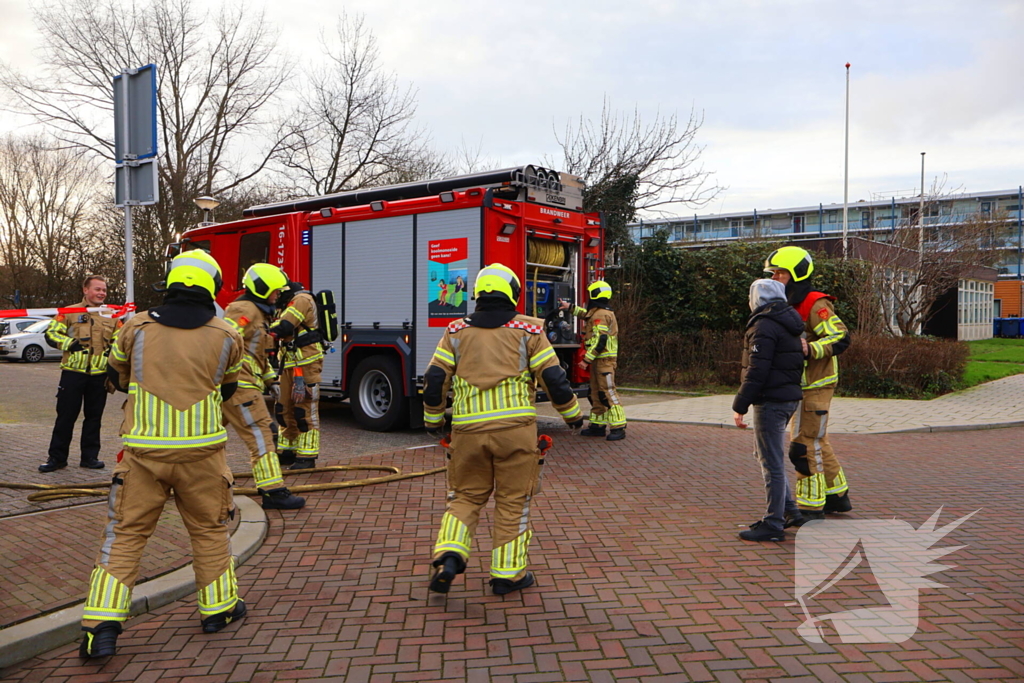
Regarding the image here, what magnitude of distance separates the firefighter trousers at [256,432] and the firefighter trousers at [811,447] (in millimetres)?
3996

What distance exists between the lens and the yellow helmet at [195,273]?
389cm

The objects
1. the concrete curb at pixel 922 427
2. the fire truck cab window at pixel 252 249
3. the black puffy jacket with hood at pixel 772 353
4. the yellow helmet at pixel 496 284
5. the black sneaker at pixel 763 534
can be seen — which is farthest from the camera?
the fire truck cab window at pixel 252 249

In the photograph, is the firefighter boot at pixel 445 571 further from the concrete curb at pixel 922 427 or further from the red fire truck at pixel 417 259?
the concrete curb at pixel 922 427

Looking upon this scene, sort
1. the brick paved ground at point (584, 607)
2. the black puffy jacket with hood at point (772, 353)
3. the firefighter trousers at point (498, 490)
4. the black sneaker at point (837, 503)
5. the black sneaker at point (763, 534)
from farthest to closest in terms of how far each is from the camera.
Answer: the black sneaker at point (837, 503), the black sneaker at point (763, 534), the black puffy jacket with hood at point (772, 353), the firefighter trousers at point (498, 490), the brick paved ground at point (584, 607)

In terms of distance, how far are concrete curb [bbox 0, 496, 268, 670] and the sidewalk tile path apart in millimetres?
7624

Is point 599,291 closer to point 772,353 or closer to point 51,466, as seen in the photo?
point 772,353

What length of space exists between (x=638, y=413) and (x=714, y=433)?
6.61ft

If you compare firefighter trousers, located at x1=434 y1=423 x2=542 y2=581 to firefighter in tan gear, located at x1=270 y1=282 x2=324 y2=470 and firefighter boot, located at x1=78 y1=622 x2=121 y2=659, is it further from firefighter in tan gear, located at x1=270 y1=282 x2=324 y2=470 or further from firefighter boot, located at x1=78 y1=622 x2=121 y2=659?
firefighter in tan gear, located at x1=270 y1=282 x2=324 y2=470

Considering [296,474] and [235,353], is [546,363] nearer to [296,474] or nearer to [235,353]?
[235,353]

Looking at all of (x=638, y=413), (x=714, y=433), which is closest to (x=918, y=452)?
(x=714, y=433)

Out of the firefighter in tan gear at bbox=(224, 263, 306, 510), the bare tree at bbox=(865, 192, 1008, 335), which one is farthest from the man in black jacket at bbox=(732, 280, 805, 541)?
the bare tree at bbox=(865, 192, 1008, 335)

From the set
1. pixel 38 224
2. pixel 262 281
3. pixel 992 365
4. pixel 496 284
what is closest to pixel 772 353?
pixel 496 284

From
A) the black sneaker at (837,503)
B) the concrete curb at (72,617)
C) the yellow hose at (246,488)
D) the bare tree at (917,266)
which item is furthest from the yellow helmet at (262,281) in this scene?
the bare tree at (917,266)

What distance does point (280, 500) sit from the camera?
630 centimetres
